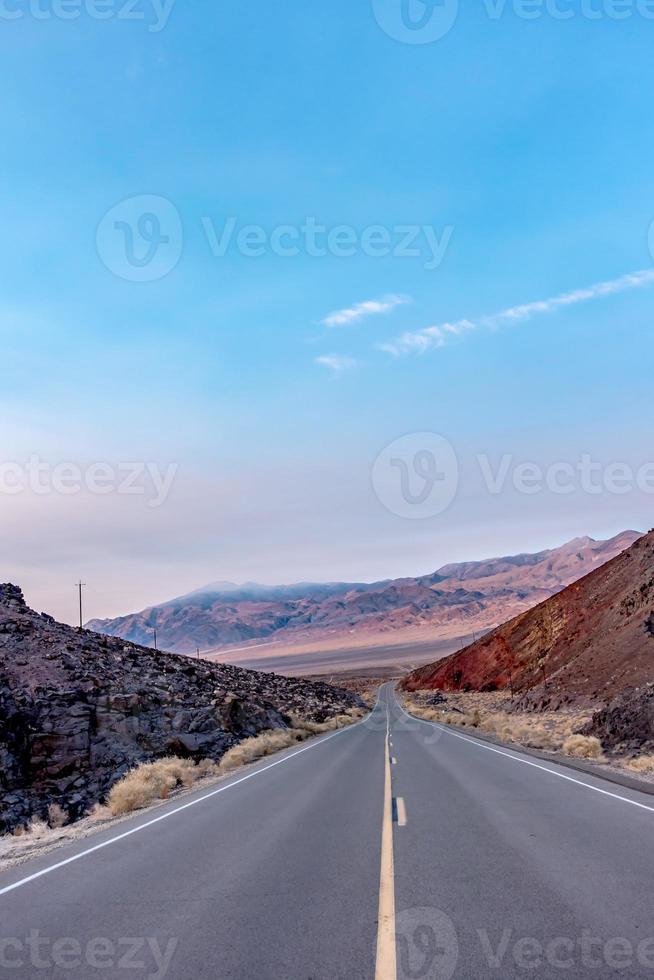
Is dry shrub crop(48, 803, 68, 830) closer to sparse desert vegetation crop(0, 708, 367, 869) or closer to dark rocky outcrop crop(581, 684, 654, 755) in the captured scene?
sparse desert vegetation crop(0, 708, 367, 869)

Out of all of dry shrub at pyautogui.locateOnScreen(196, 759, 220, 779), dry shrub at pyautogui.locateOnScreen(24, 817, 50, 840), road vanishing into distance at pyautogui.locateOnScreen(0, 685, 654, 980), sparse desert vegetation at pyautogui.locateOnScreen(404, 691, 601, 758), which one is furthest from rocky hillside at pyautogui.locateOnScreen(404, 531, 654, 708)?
road vanishing into distance at pyautogui.locateOnScreen(0, 685, 654, 980)

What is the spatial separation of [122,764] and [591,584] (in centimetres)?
6798

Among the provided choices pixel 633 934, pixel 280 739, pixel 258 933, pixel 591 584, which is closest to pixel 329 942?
pixel 258 933

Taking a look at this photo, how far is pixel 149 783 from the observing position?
69.1 feet

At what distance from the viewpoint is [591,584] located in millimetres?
85375

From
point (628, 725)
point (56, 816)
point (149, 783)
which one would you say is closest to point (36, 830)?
point (149, 783)

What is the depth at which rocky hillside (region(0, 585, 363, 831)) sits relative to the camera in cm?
2535

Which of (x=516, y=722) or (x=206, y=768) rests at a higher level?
(x=206, y=768)

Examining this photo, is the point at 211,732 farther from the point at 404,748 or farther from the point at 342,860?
the point at 342,860

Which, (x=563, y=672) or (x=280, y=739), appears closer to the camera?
(x=280, y=739)

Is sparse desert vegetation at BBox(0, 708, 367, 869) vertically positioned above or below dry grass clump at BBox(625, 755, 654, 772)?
above

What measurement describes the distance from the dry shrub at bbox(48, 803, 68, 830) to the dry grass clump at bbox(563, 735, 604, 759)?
52.5 ft

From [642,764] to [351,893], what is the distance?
16801 millimetres

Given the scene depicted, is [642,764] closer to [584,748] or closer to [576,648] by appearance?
[584,748]
